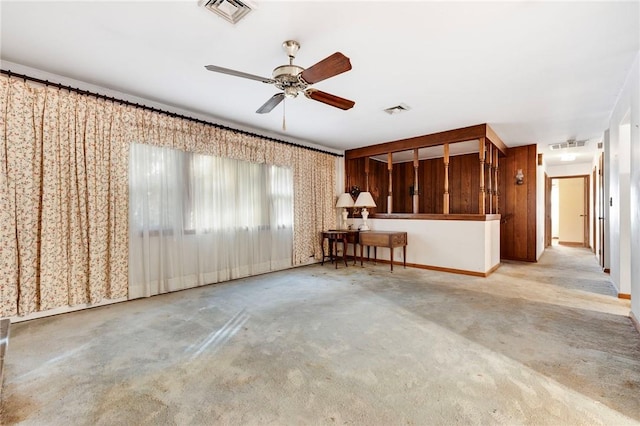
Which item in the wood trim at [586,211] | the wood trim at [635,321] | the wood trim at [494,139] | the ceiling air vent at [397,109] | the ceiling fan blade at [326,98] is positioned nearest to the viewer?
the wood trim at [635,321]

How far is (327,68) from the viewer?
85.8 inches

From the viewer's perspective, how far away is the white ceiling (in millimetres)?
2041

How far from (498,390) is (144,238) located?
3735mm

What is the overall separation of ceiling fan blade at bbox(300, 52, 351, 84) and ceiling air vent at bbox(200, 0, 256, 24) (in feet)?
1.85

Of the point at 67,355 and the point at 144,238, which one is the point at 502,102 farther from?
the point at 67,355

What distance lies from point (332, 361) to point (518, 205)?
6.05m

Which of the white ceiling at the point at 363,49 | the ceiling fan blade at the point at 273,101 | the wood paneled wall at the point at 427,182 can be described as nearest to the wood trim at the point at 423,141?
the wood paneled wall at the point at 427,182

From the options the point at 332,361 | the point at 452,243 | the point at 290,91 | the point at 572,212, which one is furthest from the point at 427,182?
the point at 332,361

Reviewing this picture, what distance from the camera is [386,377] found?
1853mm

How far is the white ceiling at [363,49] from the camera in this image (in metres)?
2.04

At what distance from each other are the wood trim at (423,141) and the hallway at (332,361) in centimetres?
257

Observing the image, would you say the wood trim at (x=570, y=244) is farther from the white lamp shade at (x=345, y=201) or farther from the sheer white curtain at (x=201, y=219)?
the sheer white curtain at (x=201, y=219)

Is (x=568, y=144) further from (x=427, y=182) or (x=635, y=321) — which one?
(x=635, y=321)

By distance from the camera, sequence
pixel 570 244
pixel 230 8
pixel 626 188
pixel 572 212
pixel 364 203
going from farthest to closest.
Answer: pixel 572 212 → pixel 570 244 → pixel 364 203 → pixel 626 188 → pixel 230 8
